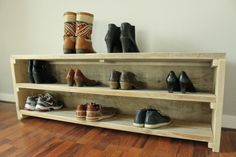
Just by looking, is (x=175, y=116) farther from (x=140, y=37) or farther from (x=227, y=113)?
(x=140, y=37)

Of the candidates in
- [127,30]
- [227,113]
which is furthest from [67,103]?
[227,113]

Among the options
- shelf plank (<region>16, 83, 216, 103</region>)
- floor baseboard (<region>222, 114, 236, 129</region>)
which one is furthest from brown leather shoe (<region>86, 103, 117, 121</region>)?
floor baseboard (<region>222, 114, 236, 129</region>)

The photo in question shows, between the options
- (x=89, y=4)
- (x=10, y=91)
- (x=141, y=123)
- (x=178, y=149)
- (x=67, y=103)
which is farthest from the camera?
(x=10, y=91)

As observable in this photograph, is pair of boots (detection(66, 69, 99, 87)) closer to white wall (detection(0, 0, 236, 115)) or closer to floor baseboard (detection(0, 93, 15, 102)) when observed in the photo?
white wall (detection(0, 0, 236, 115))

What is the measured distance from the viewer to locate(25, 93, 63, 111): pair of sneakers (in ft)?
4.93

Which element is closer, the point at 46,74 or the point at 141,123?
the point at 141,123

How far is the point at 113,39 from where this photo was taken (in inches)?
50.3

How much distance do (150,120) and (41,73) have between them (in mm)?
927

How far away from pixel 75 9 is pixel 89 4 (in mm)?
132

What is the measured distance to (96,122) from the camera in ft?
4.22

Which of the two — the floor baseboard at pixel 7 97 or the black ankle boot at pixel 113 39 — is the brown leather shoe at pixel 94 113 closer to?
the black ankle boot at pixel 113 39

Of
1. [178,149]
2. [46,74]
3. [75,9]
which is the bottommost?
[178,149]

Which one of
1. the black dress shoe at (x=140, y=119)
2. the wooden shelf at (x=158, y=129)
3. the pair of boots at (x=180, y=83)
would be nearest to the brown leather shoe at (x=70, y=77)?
the wooden shelf at (x=158, y=129)

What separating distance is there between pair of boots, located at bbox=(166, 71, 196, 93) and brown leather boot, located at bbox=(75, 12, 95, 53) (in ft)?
1.92
